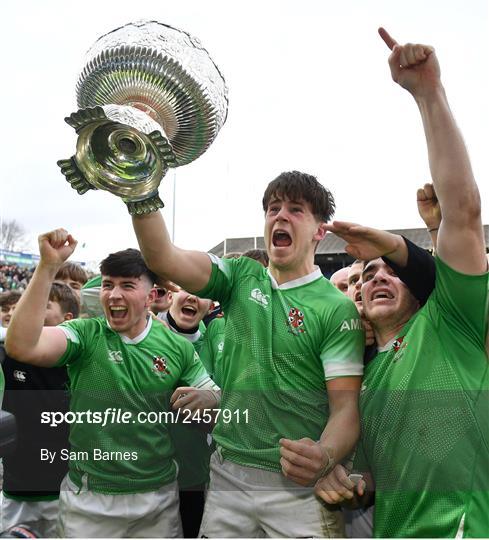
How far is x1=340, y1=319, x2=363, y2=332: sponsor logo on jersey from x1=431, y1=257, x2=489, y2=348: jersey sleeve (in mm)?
336

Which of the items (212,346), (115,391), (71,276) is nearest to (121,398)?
(115,391)

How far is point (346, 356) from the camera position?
6.32 ft

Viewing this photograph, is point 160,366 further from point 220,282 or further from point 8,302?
point 8,302

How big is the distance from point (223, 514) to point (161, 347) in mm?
938

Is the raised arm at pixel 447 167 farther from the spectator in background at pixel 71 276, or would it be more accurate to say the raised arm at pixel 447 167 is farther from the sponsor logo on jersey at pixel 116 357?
the spectator in background at pixel 71 276

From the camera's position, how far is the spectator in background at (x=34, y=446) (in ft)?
Result: 9.47

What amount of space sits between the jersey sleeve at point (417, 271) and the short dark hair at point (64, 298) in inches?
87.3

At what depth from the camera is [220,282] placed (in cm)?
210

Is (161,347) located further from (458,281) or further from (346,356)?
(458,281)

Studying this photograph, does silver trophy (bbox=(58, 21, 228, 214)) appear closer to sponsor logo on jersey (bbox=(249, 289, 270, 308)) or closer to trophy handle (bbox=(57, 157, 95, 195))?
trophy handle (bbox=(57, 157, 95, 195))

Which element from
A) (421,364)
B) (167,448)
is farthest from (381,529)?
(167,448)

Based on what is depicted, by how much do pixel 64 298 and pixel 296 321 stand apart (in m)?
1.89

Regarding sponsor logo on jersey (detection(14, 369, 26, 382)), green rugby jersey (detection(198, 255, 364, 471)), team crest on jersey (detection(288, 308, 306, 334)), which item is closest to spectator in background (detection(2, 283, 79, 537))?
sponsor logo on jersey (detection(14, 369, 26, 382))

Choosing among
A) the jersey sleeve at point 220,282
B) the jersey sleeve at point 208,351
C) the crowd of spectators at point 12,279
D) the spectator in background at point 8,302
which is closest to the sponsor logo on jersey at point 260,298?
the jersey sleeve at point 220,282
